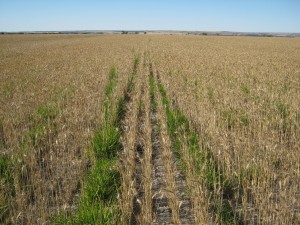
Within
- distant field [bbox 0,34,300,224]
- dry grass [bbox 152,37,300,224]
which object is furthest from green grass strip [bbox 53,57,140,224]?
dry grass [bbox 152,37,300,224]

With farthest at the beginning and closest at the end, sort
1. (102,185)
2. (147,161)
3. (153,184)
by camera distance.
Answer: (147,161)
(153,184)
(102,185)

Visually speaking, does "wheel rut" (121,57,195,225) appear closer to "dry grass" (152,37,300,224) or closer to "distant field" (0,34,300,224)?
"distant field" (0,34,300,224)

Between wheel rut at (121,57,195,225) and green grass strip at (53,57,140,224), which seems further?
wheel rut at (121,57,195,225)

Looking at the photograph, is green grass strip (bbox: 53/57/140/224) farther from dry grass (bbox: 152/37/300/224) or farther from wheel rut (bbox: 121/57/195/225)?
dry grass (bbox: 152/37/300/224)

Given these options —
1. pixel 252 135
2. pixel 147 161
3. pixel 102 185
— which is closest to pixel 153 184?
pixel 147 161

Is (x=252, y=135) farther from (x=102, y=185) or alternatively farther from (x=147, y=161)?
(x=102, y=185)

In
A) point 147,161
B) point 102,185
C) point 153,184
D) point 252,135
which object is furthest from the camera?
point 252,135

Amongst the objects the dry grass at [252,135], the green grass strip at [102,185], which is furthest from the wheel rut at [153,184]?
the dry grass at [252,135]

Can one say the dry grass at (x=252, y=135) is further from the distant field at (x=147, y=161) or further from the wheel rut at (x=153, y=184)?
the wheel rut at (x=153, y=184)

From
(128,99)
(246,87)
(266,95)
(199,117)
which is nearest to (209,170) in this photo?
(199,117)

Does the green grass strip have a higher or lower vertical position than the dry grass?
lower

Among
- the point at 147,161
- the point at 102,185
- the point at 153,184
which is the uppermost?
the point at 147,161

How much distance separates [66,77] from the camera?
14.2 metres

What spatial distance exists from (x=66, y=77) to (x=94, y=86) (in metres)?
2.82
